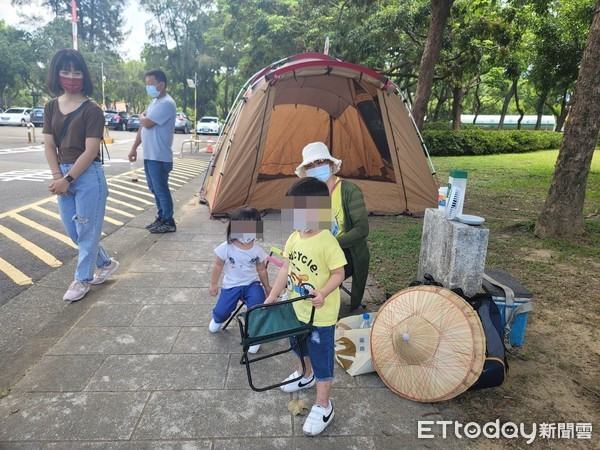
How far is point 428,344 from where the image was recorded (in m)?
2.36

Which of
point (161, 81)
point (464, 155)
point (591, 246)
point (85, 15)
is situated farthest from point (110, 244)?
point (85, 15)

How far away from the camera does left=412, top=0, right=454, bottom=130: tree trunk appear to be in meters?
7.86

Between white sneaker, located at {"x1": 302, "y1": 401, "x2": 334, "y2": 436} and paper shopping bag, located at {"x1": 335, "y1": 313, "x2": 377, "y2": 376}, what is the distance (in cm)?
50

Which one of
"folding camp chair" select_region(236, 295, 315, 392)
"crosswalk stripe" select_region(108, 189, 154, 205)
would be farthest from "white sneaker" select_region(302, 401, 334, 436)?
"crosswalk stripe" select_region(108, 189, 154, 205)

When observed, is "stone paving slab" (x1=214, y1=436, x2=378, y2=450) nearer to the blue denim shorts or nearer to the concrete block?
the blue denim shorts

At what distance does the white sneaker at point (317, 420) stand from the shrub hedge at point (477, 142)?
16.0 m

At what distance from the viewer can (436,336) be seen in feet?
7.71

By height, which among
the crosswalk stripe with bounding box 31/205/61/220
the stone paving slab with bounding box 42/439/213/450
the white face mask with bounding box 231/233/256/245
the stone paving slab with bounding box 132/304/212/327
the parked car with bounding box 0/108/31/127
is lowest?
the stone paving slab with bounding box 42/439/213/450

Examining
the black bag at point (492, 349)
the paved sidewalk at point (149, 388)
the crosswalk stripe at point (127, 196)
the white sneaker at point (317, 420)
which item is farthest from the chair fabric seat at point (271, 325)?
the crosswalk stripe at point (127, 196)

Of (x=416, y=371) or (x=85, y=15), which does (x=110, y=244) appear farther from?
(x=85, y=15)

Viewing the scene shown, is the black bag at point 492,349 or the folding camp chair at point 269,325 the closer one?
the folding camp chair at point 269,325

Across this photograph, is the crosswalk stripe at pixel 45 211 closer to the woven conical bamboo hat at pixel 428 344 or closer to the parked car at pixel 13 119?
the woven conical bamboo hat at pixel 428 344

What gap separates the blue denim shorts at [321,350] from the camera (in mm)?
2070

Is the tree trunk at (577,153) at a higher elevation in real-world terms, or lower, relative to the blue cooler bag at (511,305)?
higher
